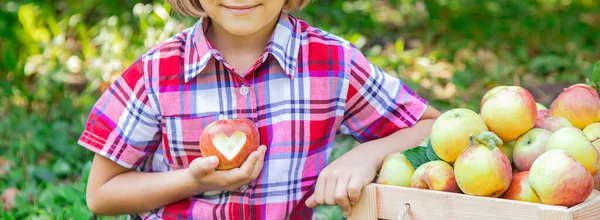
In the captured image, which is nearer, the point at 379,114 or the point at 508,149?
the point at 508,149

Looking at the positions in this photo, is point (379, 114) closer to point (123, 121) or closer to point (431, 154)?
point (431, 154)

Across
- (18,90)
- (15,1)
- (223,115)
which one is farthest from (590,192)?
(15,1)

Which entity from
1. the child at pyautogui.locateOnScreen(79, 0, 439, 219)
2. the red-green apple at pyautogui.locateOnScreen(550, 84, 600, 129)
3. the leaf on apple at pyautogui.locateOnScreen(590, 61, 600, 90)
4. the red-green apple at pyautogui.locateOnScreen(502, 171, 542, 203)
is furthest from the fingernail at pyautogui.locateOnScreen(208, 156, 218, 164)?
the leaf on apple at pyautogui.locateOnScreen(590, 61, 600, 90)

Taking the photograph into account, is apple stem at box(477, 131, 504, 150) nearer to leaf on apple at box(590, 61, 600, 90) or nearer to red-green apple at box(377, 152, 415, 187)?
red-green apple at box(377, 152, 415, 187)

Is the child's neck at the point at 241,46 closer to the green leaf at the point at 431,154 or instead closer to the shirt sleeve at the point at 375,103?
the shirt sleeve at the point at 375,103

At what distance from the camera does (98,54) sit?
4938mm

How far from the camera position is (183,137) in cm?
212

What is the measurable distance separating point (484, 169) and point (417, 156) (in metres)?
0.31

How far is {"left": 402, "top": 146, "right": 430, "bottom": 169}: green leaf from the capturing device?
76.4 inches

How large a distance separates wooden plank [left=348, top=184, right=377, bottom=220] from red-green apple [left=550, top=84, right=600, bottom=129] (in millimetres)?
560

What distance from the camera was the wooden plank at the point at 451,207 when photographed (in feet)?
5.26

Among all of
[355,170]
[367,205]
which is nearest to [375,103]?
[355,170]

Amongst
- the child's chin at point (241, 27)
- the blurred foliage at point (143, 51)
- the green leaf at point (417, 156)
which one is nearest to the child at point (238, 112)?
the child's chin at point (241, 27)

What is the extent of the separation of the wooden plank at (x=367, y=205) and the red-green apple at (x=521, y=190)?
0.31 m
